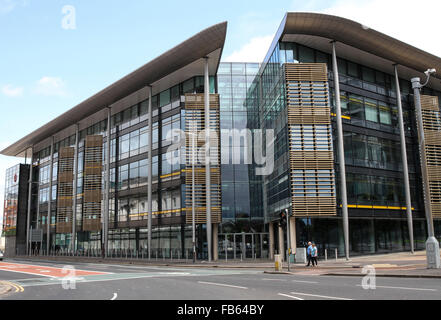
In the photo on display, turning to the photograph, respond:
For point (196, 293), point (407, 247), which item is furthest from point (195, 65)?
point (196, 293)

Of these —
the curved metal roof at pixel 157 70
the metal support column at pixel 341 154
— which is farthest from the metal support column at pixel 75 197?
the metal support column at pixel 341 154

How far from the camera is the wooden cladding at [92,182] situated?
5303 centimetres

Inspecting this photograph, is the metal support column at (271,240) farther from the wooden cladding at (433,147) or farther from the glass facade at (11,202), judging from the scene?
the glass facade at (11,202)

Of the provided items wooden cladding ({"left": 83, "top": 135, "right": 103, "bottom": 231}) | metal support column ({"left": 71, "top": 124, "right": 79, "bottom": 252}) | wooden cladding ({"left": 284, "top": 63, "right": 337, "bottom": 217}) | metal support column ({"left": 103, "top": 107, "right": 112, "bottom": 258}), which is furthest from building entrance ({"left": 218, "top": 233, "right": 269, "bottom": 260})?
metal support column ({"left": 71, "top": 124, "right": 79, "bottom": 252})

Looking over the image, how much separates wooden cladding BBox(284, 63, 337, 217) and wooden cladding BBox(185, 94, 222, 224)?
843cm

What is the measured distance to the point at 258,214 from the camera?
139 feet

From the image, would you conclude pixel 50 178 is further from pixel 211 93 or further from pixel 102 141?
pixel 211 93

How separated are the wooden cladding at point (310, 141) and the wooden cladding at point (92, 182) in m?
28.1

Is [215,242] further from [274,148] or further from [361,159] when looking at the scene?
[361,159]

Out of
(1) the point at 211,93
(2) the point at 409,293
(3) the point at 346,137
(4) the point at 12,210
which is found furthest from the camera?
(4) the point at 12,210

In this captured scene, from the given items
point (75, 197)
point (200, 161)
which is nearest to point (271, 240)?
point (200, 161)

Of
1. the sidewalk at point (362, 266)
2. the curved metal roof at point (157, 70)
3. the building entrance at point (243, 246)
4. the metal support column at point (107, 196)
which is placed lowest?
the sidewalk at point (362, 266)

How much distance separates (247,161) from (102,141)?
21.1 metres

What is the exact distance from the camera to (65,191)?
5966cm
